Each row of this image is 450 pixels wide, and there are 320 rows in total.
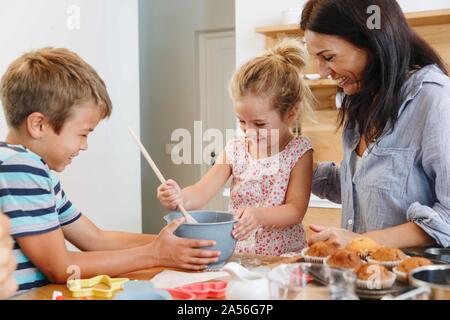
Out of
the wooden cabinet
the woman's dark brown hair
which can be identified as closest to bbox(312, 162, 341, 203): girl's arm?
the woman's dark brown hair

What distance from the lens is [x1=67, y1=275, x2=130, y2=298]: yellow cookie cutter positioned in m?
0.85

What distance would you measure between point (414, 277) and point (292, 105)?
2.97 ft

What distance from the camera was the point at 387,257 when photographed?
0.90m

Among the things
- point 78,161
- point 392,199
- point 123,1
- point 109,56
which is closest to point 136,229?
point 78,161

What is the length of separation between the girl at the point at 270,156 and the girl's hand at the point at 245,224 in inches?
7.9

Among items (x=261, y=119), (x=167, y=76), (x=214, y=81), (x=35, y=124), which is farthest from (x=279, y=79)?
(x=167, y=76)

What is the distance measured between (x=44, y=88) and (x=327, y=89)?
94.1 inches

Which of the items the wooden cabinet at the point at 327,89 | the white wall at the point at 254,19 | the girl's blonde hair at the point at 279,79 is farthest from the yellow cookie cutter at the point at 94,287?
the white wall at the point at 254,19

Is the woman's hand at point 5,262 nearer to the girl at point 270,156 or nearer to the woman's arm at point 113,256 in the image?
the woman's arm at point 113,256

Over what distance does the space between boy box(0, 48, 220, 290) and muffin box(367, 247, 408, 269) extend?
0.31 metres

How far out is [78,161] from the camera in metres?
3.22

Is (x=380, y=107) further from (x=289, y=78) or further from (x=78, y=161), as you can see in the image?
(x=78, y=161)

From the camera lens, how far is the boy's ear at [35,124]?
108cm

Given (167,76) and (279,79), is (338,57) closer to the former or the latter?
(279,79)
